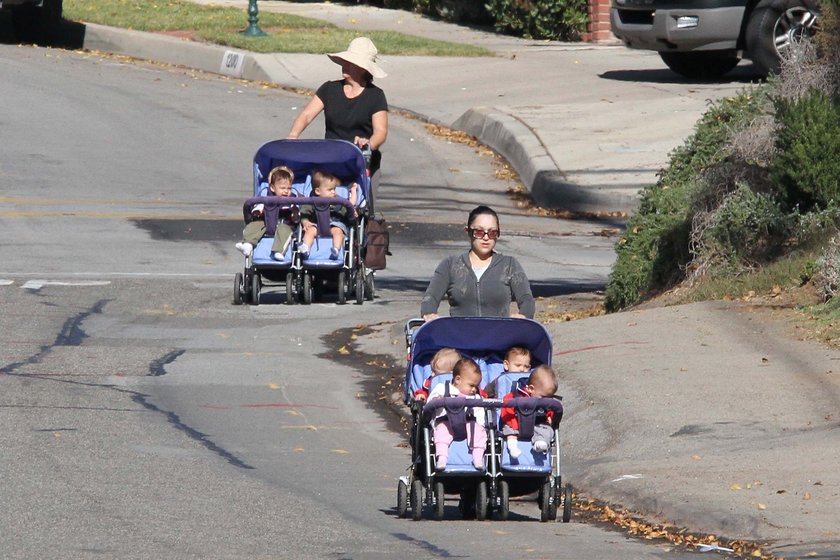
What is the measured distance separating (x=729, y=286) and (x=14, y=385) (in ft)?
16.5

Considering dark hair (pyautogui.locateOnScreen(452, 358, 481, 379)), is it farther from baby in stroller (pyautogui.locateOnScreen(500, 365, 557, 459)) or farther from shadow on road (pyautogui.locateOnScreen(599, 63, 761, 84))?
shadow on road (pyautogui.locateOnScreen(599, 63, 761, 84))

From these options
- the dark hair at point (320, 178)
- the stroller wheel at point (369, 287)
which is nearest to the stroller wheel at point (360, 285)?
the stroller wheel at point (369, 287)

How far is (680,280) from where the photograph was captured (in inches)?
522

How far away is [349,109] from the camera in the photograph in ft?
46.4

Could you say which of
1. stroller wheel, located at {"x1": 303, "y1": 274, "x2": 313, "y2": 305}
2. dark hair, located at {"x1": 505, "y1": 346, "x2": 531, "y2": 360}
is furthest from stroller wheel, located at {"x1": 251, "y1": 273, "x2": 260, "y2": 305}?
dark hair, located at {"x1": 505, "y1": 346, "x2": 531, "y2": 360}

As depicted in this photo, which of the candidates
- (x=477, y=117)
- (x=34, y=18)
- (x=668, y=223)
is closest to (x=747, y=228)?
(x=668, y=223)

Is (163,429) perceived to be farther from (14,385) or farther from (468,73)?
(468,73)

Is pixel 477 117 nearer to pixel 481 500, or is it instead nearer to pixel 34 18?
pixel 34 18

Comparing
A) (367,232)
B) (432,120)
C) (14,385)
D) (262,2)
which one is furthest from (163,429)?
(262,2)

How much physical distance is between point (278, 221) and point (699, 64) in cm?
1245

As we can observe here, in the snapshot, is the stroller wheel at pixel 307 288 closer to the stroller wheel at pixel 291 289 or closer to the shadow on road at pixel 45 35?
the stroller wheel at pixel 291 289

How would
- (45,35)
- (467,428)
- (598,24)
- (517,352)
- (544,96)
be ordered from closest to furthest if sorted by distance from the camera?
(467,428)
(517,352)
(544,96)
(598,24)
(45,35)

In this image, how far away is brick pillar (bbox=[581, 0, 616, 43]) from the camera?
29406mm

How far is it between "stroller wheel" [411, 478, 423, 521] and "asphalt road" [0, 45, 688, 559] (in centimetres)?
11
